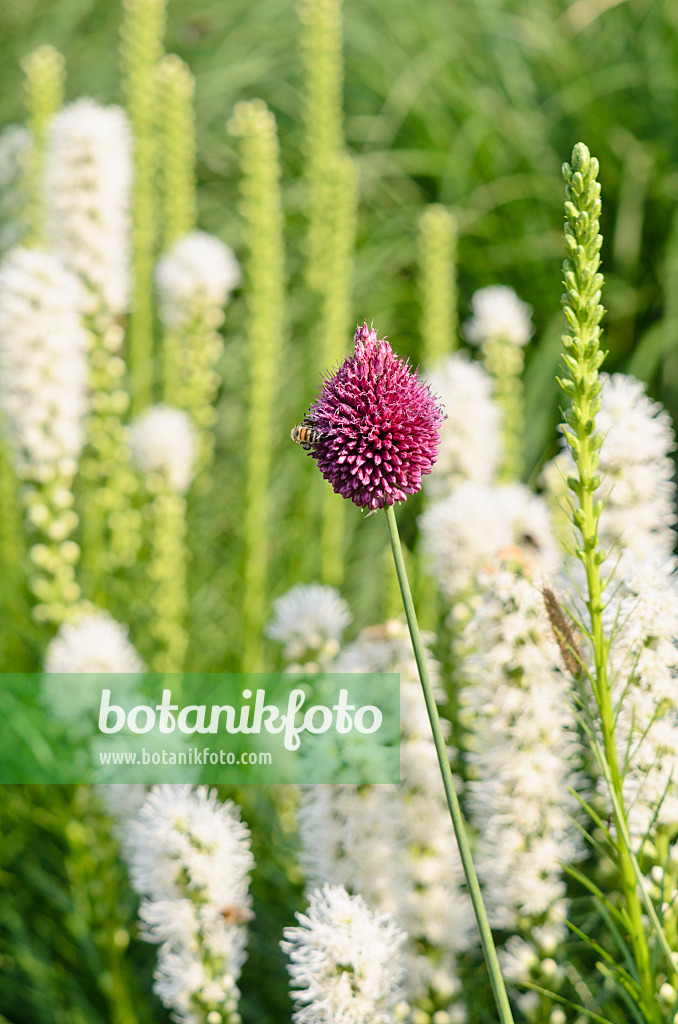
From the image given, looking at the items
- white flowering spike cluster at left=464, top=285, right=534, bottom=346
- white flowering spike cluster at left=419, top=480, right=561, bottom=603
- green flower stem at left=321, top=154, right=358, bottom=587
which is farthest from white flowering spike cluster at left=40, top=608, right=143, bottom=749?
white flowering spike cluster at left=464, top=285, right=534, bottom=346

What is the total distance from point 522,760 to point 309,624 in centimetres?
37

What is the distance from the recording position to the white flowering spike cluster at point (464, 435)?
160 cm

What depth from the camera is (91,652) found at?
1344mm

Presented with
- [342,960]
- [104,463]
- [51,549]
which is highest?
[104,463]

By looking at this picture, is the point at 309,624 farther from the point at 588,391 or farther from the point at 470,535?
the point at 588,391

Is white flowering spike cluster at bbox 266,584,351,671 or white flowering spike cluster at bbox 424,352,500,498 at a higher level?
white flowering spike cluster at bbox 424,352,500,498

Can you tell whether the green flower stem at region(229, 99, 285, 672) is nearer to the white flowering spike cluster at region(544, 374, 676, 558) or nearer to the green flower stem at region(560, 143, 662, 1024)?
the white flowering spike cluster at region(544, 374, 676, 558)

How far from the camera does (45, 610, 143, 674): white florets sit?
1.33 meters

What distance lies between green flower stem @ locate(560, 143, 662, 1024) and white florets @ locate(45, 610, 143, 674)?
2.64ft

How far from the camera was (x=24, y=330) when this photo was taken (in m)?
1.52

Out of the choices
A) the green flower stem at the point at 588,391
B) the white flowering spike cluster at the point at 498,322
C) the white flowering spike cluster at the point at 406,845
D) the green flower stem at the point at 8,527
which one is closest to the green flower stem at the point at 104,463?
the green flower stem at the point at 8,527

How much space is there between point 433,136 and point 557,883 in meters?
2.98

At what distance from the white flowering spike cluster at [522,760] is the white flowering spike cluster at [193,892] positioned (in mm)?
261

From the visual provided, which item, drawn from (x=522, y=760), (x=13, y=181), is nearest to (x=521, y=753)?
(x=522, y=760)
